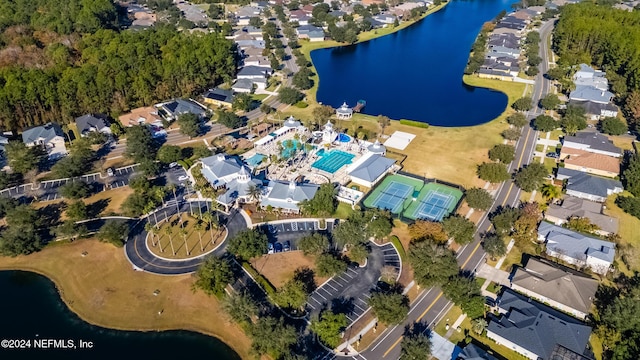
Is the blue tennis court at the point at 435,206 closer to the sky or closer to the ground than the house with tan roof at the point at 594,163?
closer to the ground

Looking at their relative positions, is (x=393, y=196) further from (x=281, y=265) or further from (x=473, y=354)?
(x=473, y=354)

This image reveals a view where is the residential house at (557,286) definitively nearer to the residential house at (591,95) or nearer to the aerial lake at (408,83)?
the aerial lake at (408,83)

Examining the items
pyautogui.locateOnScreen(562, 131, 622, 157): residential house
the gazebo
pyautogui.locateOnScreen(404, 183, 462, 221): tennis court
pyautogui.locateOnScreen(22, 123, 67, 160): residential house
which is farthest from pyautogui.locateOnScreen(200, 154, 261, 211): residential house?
pyautogui.locateOnScreen(562, 131, 622, 157): residential house

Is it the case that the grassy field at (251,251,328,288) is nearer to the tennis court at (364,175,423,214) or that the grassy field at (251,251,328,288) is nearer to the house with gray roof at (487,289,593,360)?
the tennis court at (364,175,423,214)

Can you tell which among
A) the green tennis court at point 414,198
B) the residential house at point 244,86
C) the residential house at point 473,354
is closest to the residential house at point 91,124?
the residential house at point 244,86

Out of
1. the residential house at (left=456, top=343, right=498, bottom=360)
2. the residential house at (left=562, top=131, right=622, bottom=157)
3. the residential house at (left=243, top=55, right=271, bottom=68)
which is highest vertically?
the residential house at (left=562, top=131, right=622, bottom=157)
